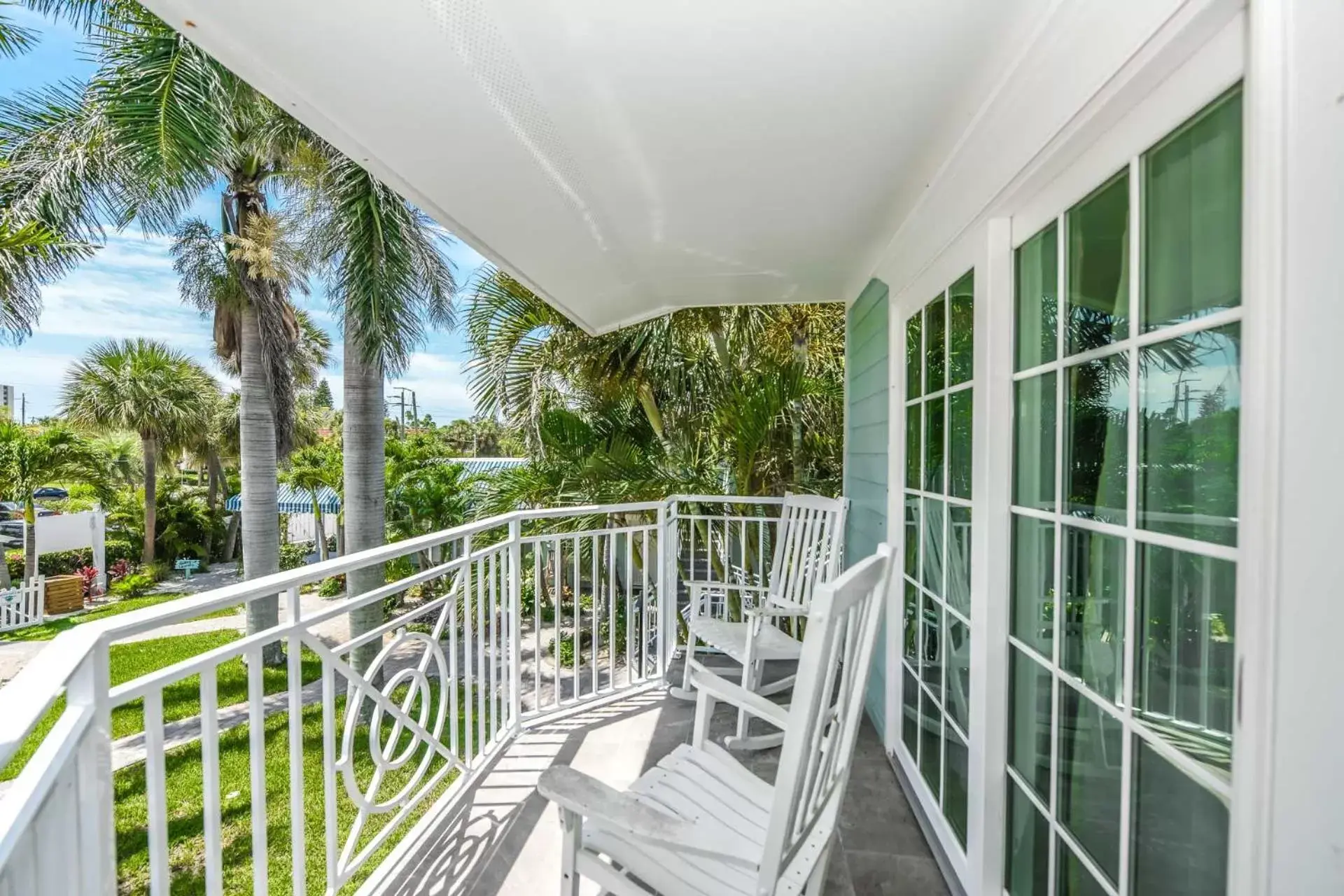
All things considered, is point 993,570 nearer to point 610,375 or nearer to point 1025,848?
point 1025,848

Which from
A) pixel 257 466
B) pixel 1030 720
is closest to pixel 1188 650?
pixel 1030 720

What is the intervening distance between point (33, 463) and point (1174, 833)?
67.2 ft

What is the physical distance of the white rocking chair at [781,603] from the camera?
2.72 m

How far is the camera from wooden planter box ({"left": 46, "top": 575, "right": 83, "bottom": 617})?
15.9 m

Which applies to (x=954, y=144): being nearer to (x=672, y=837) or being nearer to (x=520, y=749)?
(x=672, y=837)

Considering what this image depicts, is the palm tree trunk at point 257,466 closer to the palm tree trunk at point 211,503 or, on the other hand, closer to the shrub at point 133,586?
the shrub at point 133,586

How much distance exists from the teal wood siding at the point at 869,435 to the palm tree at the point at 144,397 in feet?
72.0

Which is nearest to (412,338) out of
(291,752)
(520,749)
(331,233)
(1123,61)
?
(331,233)

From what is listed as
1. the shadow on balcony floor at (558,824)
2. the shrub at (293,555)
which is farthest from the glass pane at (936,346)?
the shrub at (293,555)

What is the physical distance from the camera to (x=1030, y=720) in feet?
4.86

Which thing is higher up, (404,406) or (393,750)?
(404,406)

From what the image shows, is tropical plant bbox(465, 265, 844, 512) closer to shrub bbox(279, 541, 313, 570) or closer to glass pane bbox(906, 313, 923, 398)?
glass pane bbox(906, 313, 923, 398)

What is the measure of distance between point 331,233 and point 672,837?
5.66m

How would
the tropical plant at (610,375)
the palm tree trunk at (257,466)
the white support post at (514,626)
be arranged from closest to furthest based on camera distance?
the white support post at (514,626) → the tropical plant at (610,375) → the palm tree trunk at (257,466)
